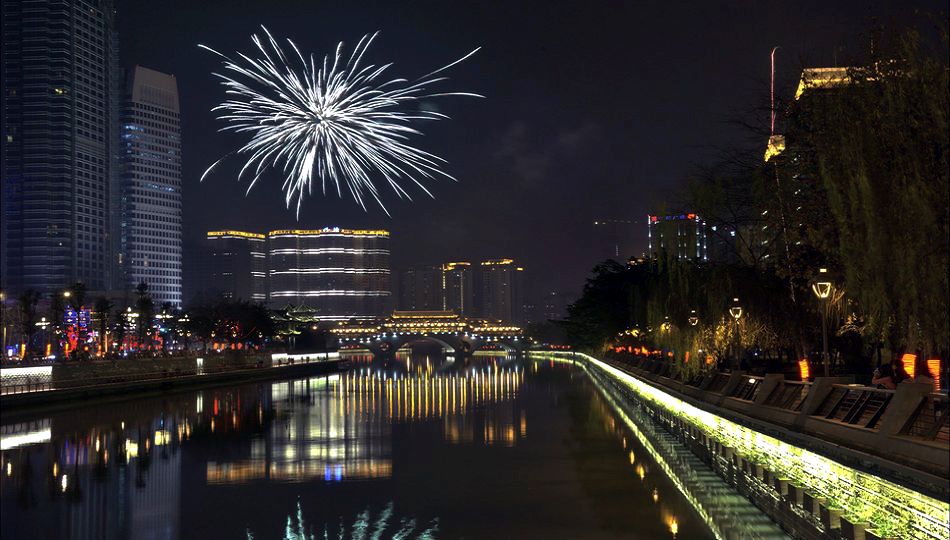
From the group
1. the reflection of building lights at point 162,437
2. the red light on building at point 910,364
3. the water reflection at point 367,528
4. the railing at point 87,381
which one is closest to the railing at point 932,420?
the water reflection at point 367,528

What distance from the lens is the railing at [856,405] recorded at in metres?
16.3

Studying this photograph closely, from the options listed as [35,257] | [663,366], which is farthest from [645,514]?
[35,257]

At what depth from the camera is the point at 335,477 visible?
23.5 m

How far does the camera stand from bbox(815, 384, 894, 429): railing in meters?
16.3

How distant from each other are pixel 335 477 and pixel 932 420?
1379cm

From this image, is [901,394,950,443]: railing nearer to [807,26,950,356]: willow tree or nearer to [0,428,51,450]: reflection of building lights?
[807,26,950,356]: willow tree

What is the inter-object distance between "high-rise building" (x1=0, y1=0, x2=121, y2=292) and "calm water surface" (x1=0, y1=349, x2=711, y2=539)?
14808 centimetres

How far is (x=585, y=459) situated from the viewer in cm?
2731

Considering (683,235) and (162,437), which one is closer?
(162,437)

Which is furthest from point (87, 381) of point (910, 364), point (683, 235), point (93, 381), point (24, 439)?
point (910, 364)

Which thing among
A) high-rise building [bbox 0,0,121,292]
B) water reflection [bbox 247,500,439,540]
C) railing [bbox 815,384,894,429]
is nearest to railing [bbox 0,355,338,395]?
water reflection [bbox 247,500,439,540]

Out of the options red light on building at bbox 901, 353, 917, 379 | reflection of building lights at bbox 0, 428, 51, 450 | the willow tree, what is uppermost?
the willow tree

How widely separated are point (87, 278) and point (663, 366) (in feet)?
531

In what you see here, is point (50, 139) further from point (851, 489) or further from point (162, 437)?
point (851, 489)
